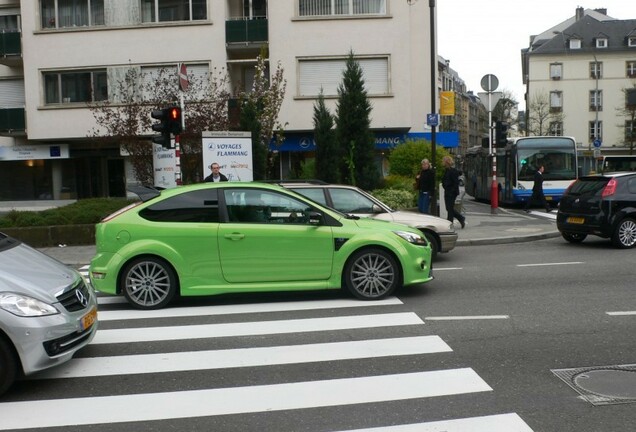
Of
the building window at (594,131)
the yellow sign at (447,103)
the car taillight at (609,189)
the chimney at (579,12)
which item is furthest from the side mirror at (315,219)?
the chimney at (579,12)

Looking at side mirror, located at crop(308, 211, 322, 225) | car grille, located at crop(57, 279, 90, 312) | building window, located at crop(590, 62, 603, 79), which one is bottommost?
car grille, located at crop(57, 279, 90, 312)

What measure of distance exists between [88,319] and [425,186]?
1230 centimetres

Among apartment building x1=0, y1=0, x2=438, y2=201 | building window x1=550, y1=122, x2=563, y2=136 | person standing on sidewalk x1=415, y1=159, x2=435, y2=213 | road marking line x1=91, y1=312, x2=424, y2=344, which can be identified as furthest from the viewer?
building window x1=550, y1=122, x2=563, y2=136

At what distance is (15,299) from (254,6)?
26914mm

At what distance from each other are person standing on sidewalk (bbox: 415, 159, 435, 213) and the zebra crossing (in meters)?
9.18

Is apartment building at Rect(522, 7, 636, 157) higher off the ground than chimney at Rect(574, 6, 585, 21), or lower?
lower

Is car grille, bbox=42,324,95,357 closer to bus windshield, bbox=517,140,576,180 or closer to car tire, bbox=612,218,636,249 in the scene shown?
car tire, bbox=612,218,636,249

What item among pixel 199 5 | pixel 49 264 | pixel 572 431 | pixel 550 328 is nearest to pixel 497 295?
pixel 550 328

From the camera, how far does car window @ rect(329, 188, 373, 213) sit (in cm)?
1168

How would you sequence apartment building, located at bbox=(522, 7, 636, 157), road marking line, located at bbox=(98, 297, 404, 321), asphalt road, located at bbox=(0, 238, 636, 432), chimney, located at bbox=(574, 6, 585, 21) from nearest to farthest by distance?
asphalt road, located at bbox=(0, 238, 636, 432), road marking line, located at bbox=(98, 297, 404, 321), apartment building, located at bbox=(522, 7, 636, 157), chimney, located at bbox=(574, 6, 585, 21)

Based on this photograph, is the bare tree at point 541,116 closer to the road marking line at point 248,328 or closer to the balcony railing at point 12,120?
the balcony railing at point 12,120

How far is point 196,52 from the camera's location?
28.6 m

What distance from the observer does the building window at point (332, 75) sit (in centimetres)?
2806

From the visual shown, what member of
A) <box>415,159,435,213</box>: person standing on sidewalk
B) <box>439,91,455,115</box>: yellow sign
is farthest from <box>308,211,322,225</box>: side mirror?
<box>439,91,455,115</box>: yellow sign
